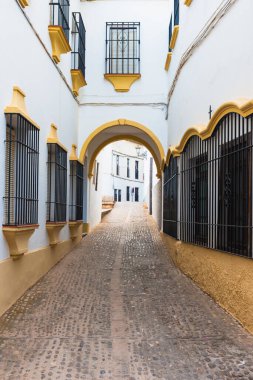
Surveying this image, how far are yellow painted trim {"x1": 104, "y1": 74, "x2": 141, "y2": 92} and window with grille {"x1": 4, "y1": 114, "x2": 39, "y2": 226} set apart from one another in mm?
5479

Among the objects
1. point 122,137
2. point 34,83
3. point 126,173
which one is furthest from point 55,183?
point 126,173

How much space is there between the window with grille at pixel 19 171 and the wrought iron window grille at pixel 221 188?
8.54 feet

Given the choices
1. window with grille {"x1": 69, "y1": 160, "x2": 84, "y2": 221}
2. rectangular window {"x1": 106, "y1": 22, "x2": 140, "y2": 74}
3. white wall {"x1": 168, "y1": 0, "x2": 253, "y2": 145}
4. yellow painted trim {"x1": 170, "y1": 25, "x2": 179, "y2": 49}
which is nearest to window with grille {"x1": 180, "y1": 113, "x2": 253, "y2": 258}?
Answer: white wall {"x1": 168, "y1": 0, "x2": 253, "y2": 145}

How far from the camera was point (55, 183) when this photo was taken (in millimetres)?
8242

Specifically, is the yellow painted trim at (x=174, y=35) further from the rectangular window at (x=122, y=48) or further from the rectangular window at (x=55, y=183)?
the rectangular window at (x=55, y=183)

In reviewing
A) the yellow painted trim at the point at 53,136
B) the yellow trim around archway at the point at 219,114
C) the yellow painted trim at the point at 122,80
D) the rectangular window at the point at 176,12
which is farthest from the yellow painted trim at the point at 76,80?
the yellow trim around archway at the point at 219,114

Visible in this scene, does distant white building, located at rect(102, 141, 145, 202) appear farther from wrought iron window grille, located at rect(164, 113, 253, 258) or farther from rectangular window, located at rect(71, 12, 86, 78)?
wrought iron window grille, located at rect(164, 113, 253, 258)

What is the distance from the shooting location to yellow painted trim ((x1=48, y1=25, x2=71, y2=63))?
7824mm

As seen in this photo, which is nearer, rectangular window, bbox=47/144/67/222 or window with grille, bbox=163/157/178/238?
rectangular window, bbox=47/144/67/222

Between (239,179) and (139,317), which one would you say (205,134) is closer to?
(239,179)

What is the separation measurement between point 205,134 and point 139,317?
9.25 feet

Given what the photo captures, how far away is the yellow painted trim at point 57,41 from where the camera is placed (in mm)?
7824

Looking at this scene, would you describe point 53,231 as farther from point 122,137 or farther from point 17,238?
point 122,137

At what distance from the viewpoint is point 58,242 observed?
869 cm
